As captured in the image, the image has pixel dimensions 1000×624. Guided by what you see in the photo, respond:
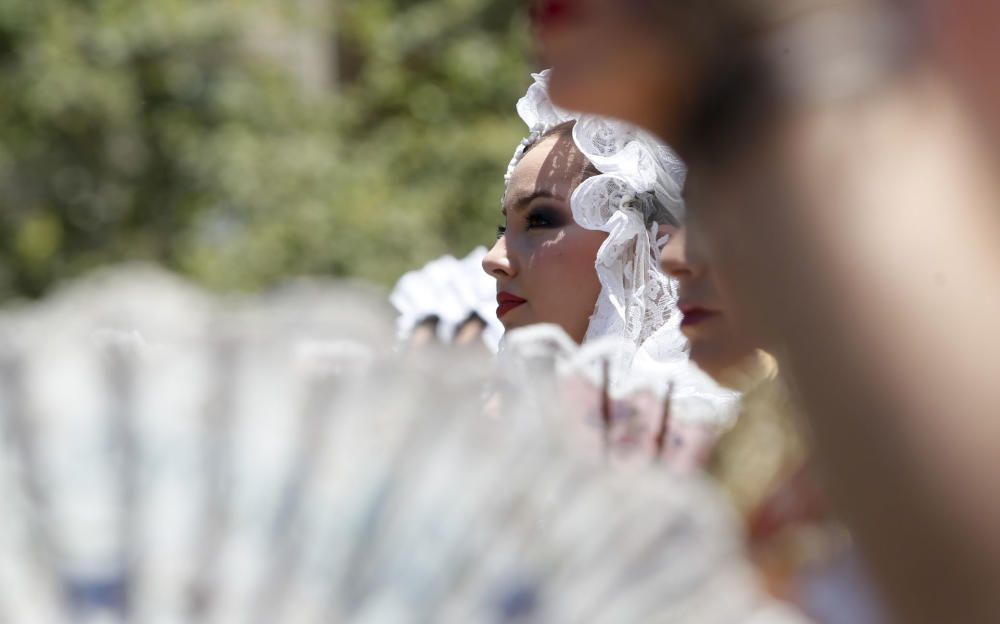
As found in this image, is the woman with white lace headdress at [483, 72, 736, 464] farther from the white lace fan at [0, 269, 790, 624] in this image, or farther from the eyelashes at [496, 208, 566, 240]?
the white lace fan at [0, 269, 790, 624]

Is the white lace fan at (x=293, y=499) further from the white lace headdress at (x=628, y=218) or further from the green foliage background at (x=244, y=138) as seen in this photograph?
the green foliage background at (x=244, y=138)

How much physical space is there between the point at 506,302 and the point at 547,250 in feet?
0.49

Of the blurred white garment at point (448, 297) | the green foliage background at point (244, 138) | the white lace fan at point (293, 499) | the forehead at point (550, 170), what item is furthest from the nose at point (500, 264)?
the green foliage background at point (244, 138)

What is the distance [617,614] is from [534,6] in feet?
1.41

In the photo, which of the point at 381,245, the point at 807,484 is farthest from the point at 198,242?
the point at 807,484

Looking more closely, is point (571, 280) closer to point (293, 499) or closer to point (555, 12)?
point (293, 499)

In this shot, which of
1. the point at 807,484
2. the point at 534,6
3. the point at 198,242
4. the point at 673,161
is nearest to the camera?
the point at 534,6

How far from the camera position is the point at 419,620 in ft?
3.34

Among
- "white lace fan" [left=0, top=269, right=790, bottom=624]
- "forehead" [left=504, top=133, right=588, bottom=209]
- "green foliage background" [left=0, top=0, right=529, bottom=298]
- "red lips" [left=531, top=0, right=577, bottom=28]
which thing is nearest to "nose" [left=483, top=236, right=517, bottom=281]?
"forehead" [left=504, top=133, right=588, bottom=209]

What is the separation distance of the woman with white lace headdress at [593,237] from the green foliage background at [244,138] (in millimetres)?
4781

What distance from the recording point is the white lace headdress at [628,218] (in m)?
2.92

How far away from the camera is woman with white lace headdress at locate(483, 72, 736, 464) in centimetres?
292

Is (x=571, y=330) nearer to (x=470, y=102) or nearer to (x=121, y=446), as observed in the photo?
(x=121, y=446)

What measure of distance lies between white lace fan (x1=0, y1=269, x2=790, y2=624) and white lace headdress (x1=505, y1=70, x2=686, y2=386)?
73.6 inches
